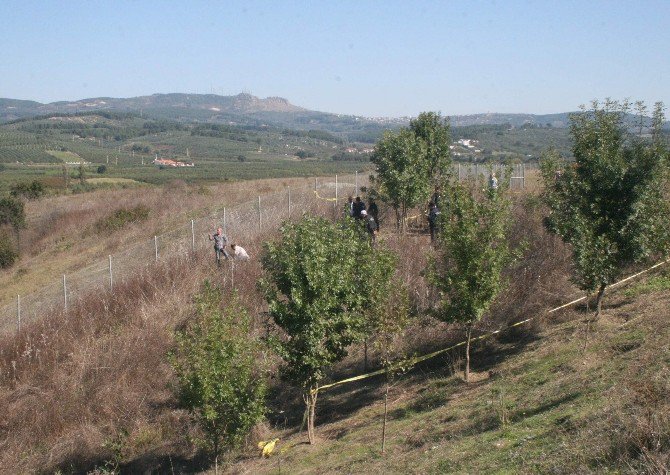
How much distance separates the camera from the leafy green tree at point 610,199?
49.1 ft

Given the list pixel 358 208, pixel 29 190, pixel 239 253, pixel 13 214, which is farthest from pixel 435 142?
pixel 29 190

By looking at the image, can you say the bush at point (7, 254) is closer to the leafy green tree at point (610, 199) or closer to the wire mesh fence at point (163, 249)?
the wire mesh fence at point (163, 249)

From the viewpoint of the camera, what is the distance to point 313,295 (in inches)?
541

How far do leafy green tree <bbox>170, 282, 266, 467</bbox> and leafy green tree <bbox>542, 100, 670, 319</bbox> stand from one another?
673 centimetres

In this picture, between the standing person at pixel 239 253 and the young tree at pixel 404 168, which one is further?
the young tree at pixel 404 168

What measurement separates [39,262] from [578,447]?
3021cm

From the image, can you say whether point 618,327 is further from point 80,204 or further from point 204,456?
point 80,204

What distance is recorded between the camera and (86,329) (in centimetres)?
2094

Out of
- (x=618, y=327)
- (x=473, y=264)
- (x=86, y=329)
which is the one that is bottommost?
(x=86, y=329)

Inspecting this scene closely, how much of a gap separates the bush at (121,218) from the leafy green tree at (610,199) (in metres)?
25.8

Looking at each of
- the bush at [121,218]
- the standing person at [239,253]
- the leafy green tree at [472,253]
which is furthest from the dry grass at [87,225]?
the leafy green tree at [472,253]

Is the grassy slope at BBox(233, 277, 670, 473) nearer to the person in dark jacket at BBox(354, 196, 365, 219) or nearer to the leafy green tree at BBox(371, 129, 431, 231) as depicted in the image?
the person in dark jacket at BBox(354, 196, 365, 219)

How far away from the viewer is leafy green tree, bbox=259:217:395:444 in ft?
44.7

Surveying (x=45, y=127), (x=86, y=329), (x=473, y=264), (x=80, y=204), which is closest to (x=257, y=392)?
(x=473, y=264)
